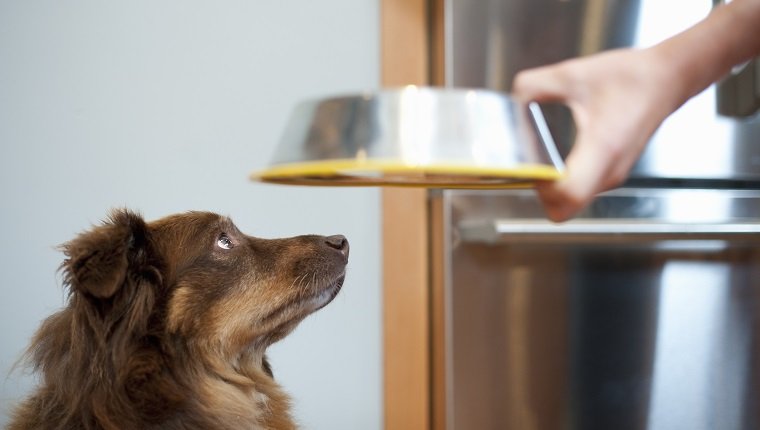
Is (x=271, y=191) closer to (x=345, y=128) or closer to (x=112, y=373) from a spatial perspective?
(x=112, y=373)

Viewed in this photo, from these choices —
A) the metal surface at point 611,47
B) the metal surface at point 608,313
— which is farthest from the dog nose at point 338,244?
the metal surface at point 611,47

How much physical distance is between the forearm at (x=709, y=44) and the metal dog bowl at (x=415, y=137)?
19 centimetres

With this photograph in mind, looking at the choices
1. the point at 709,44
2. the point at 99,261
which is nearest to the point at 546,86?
the point at 709,44

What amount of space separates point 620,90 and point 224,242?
33.9 inches

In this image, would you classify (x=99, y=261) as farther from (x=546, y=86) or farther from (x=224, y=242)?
(x=546, y=86)

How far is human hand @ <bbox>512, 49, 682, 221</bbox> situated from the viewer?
56 centimetres

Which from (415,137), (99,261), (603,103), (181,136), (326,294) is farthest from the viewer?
(181,136)

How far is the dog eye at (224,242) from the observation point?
1.24 metres

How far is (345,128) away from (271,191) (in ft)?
4.16

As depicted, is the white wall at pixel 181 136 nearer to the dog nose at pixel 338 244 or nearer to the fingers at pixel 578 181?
the dog nose at pixel 338 244

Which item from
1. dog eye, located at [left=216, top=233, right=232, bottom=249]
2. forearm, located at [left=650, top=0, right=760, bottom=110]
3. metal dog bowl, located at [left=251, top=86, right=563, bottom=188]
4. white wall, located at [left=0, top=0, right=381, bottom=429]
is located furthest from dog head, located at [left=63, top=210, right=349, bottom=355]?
forearm, located at [left=650, top=0, right=760, bottom=110]

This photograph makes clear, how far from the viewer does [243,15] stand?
66.9 inches

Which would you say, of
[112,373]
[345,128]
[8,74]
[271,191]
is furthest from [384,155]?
[8,74]

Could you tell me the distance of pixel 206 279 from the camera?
119 centimetres
